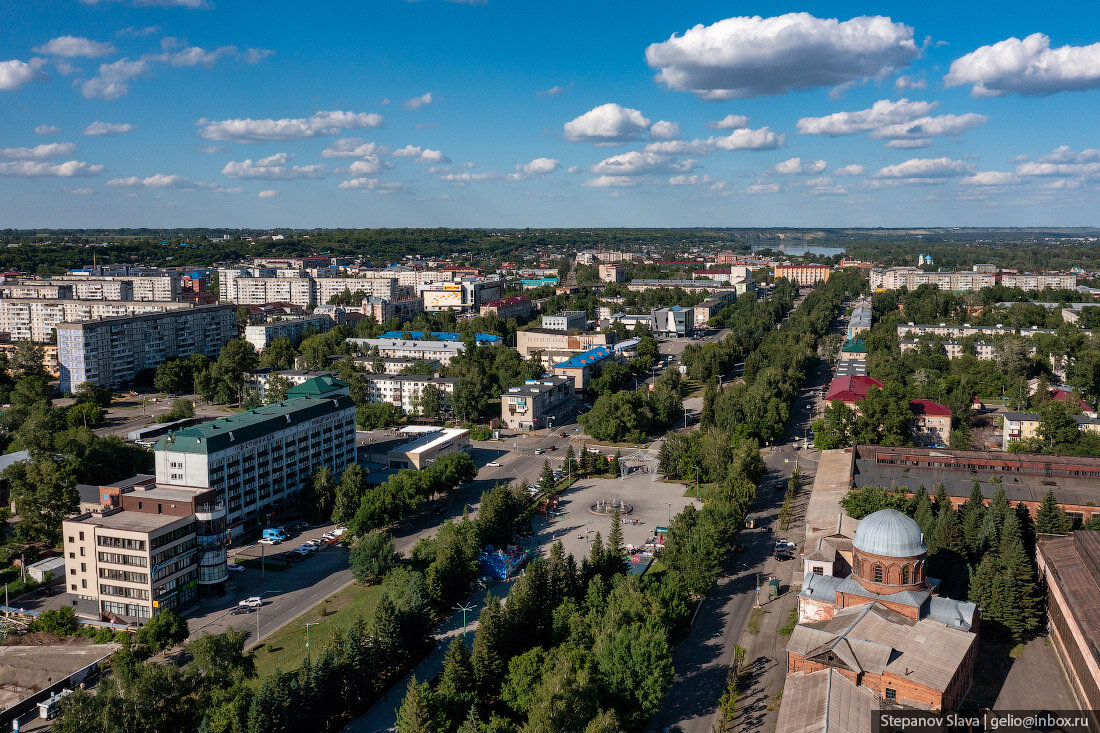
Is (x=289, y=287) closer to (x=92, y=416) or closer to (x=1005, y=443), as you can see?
(x=92, y=416)

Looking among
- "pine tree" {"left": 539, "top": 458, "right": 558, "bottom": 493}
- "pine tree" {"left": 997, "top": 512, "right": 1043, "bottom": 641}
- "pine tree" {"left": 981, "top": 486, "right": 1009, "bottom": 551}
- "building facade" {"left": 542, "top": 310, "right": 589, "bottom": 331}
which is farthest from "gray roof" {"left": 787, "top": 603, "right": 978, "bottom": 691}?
"building facade" {"left": 542, "top": 310, "right": 589, "bottom": 331}

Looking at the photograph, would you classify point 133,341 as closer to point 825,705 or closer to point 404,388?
point 404,388

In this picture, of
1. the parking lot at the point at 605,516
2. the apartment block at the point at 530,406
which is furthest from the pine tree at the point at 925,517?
the apartment block at the point at 530,406

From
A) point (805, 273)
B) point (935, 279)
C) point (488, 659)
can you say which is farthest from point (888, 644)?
point (805, 273)

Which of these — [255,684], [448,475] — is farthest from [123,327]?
[255,684]

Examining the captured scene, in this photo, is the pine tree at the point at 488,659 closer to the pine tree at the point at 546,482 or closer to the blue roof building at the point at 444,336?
the pine tree at the point at 546,482
